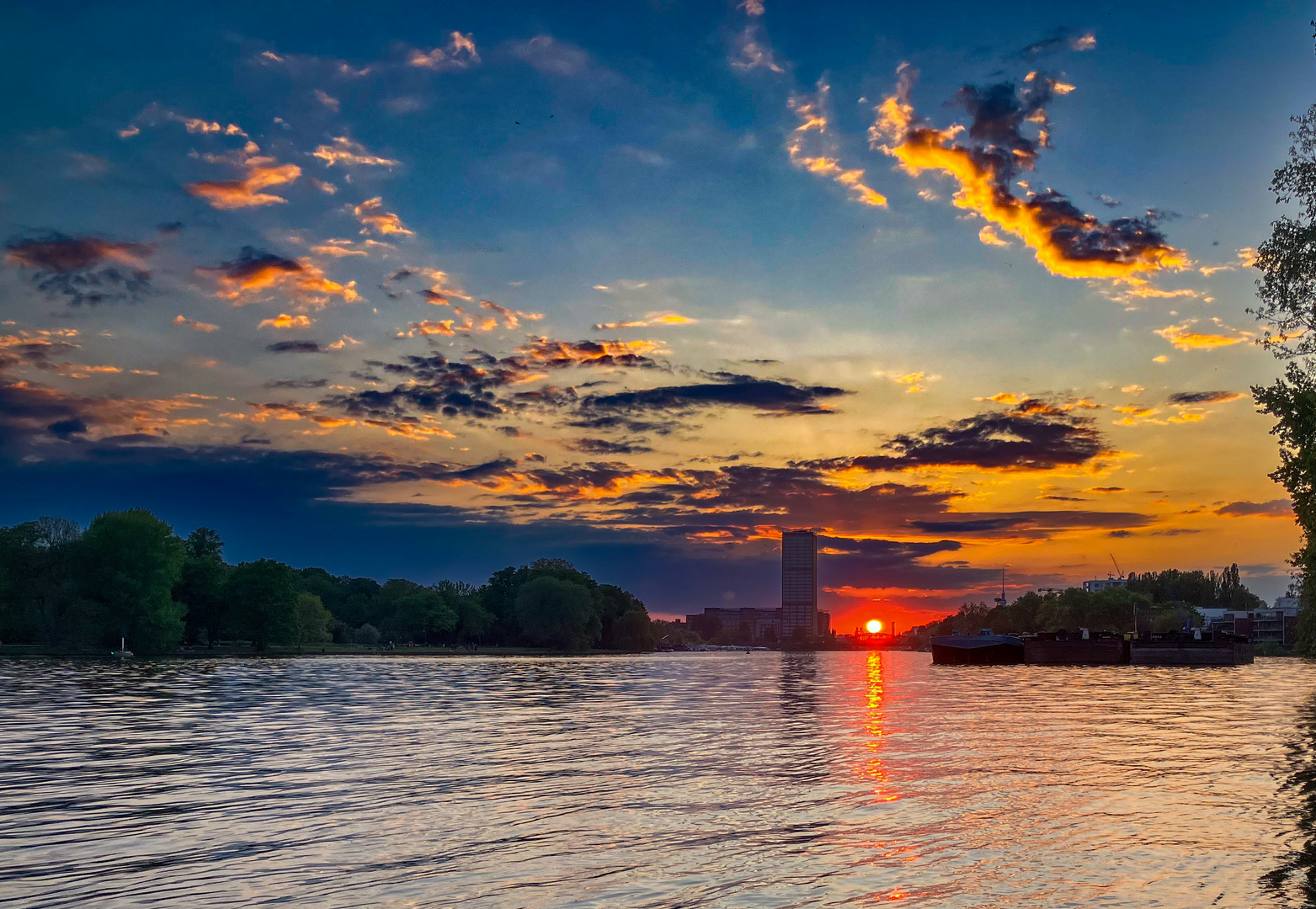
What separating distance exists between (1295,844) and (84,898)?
60.9 feet

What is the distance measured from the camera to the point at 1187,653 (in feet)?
603

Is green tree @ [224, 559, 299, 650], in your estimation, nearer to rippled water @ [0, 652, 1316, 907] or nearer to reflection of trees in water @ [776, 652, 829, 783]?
reflection of trees in water @ [776, 652, 829, 783]

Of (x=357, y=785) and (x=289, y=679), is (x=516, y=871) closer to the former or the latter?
(x=357, y=785)

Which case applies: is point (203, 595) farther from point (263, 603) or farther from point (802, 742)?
point (802, 742)

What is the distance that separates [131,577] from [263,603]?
33794 millimetres

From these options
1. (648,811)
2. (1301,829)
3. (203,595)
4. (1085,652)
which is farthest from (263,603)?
(1301,829)

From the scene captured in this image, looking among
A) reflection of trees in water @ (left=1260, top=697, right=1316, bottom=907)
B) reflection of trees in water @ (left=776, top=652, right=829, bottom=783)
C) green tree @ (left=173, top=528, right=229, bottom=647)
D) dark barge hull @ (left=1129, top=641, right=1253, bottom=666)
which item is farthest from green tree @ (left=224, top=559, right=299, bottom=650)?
reflection of trees in water @ (left=1260, top=697, right=1316, bottom=907)

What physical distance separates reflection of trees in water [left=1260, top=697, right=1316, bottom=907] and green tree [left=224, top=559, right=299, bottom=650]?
Answer: 6427 inches

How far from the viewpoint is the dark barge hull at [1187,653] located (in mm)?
180500

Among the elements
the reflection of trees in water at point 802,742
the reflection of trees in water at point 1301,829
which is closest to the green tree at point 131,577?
the reflection of trees in water at point 802,742

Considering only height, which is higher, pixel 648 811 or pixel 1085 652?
pixel 648 811

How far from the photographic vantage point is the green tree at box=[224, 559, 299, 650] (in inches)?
6781

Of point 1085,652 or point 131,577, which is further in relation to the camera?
point 1085,652

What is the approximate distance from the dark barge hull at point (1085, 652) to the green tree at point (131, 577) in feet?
504
